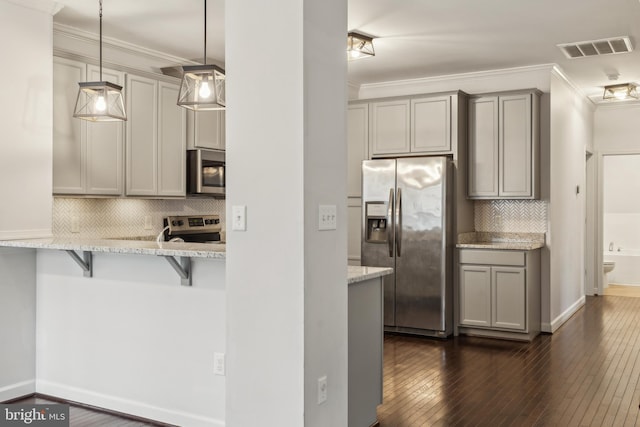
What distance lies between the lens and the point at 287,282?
2.66 m

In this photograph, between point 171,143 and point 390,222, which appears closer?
point 171,143

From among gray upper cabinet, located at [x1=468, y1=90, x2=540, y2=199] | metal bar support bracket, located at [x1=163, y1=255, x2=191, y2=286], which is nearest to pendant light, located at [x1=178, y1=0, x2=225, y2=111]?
metal bar support bracket, located at [x1=163, y1=255, x2=191, y2=286]

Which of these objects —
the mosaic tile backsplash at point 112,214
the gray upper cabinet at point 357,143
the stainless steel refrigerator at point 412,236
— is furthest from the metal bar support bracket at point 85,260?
→ the gray upper cabinet at point 357,143

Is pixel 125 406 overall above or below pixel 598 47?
below

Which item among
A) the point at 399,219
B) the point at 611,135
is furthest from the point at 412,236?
the point at 611,135

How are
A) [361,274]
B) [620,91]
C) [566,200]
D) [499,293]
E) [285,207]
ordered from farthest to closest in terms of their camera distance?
[620,91] < [566,200] < [499,293] < [361,274] < [285,207]

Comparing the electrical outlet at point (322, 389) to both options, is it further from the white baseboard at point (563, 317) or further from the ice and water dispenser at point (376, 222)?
the white baseboard at point (563, 317)

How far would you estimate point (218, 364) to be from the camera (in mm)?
3271

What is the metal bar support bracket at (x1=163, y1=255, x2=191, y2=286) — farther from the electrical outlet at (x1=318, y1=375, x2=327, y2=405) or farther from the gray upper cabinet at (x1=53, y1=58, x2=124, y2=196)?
the gray upper cabinet at (x1=53, y1=58, x2=124, y2=196)

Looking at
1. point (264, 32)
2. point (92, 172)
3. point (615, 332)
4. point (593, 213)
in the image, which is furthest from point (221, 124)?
point (593, 213)

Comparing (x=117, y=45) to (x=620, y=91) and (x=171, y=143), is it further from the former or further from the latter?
(x=620, y=91)

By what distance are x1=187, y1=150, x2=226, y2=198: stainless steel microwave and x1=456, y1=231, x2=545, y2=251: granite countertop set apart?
246 cm
